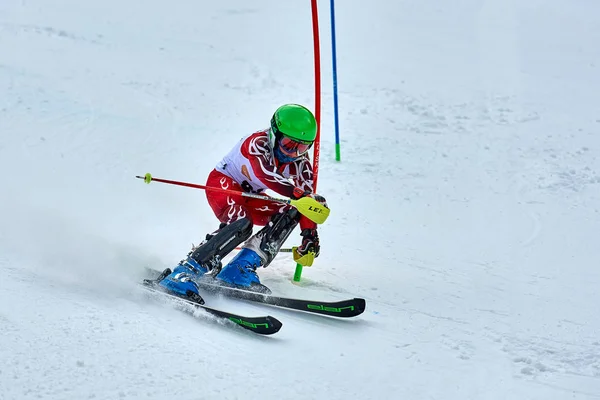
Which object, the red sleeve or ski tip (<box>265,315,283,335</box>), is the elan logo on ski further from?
the red sleeve

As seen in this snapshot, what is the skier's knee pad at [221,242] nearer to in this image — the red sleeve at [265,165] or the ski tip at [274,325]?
the red sleeve at [265,165]

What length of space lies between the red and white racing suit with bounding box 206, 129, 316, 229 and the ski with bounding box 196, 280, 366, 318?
53 centimetres

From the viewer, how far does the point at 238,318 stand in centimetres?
486

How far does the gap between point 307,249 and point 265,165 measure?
695mm

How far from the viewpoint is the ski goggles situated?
568cm

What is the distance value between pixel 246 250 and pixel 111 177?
3345mm

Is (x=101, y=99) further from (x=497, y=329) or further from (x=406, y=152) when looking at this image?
(x=497, y=329)

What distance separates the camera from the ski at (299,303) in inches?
206

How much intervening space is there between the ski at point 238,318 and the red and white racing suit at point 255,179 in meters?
0.82

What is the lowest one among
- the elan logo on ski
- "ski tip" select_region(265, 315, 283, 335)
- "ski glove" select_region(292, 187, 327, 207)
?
the elan logo on ski

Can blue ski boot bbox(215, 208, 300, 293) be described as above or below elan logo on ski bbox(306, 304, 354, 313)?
above

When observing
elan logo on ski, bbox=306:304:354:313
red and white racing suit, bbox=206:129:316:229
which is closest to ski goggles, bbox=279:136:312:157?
red and white racing suit, bbox=206:129:316:229

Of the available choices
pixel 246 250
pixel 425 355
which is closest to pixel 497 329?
pixel 425 355

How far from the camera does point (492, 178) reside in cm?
915
